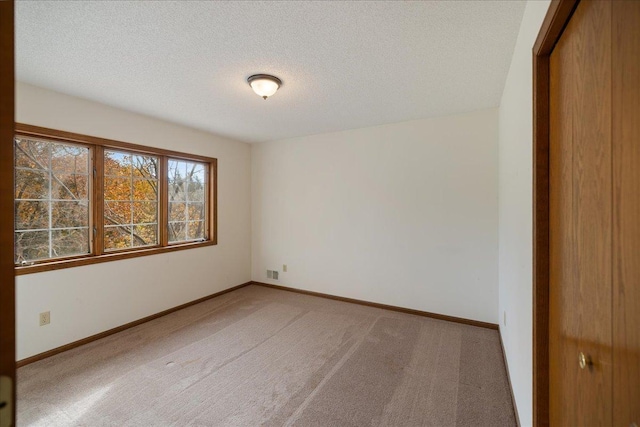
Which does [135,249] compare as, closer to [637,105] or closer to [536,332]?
[536,332]

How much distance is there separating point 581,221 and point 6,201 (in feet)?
5.07

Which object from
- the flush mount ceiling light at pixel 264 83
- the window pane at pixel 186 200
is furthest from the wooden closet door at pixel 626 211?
the window pane at pixel 186 200

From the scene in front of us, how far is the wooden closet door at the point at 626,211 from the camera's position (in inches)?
24.3

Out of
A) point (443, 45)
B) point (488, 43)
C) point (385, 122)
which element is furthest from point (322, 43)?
point (385, 122)

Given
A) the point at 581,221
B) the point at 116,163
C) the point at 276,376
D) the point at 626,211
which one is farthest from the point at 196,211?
the point at 626,211

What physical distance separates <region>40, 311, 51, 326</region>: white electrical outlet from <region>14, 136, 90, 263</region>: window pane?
1.70 feet

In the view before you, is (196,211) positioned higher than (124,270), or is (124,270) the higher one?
(196,211)

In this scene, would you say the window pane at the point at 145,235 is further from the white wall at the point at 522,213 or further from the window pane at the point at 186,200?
the white wall at the point at 522,213

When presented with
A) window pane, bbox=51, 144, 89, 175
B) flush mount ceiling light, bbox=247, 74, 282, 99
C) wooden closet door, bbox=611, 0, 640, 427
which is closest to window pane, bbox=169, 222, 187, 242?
window pane, bbox=51, 144, 89, 175

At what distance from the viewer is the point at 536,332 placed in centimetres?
127

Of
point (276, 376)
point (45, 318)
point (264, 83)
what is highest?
point (264, 83)

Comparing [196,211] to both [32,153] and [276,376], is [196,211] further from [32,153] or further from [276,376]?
[276,376]

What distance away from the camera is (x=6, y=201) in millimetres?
539

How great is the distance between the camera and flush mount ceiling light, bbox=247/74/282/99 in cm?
227
